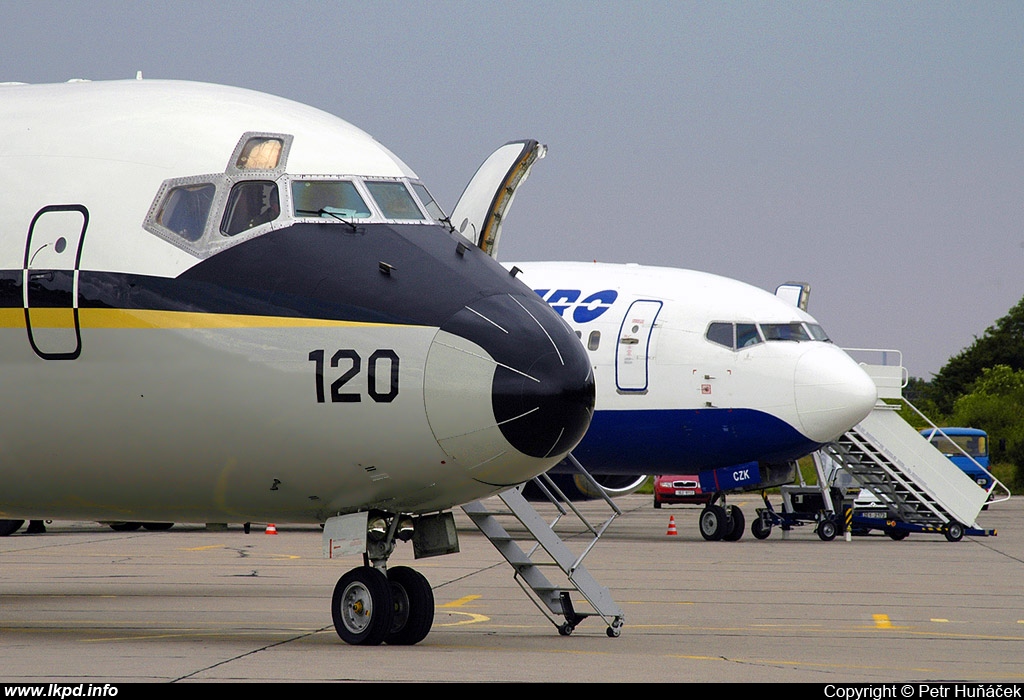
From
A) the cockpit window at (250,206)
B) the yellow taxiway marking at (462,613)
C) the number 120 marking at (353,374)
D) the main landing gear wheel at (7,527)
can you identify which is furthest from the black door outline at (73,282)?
the main landing gear wheel at (7,527)

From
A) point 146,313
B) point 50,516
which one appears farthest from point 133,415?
point 50,516

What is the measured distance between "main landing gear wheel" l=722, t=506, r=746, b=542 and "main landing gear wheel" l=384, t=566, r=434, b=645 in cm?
1728

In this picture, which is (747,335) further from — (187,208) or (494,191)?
(187,208)

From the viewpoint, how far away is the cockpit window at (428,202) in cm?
1273

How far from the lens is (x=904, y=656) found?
12.2 meters

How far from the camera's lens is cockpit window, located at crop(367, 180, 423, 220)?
12.5 metres

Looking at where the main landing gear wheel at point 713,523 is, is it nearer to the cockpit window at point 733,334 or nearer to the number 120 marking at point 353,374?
the cockpit window at point 733,334

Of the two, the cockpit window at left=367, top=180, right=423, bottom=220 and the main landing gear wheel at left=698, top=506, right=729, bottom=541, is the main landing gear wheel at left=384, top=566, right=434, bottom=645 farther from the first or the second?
the main landing gear wheel at left=698, top=506, right=729, bottom=541

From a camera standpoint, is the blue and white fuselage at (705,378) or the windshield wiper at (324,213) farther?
the blue and white fuselage at (705,378)

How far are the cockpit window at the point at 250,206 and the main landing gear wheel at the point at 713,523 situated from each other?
1837cm

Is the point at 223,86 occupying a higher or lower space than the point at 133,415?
higher

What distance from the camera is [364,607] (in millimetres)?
12148

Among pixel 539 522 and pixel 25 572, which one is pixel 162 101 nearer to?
pixel 539 522
